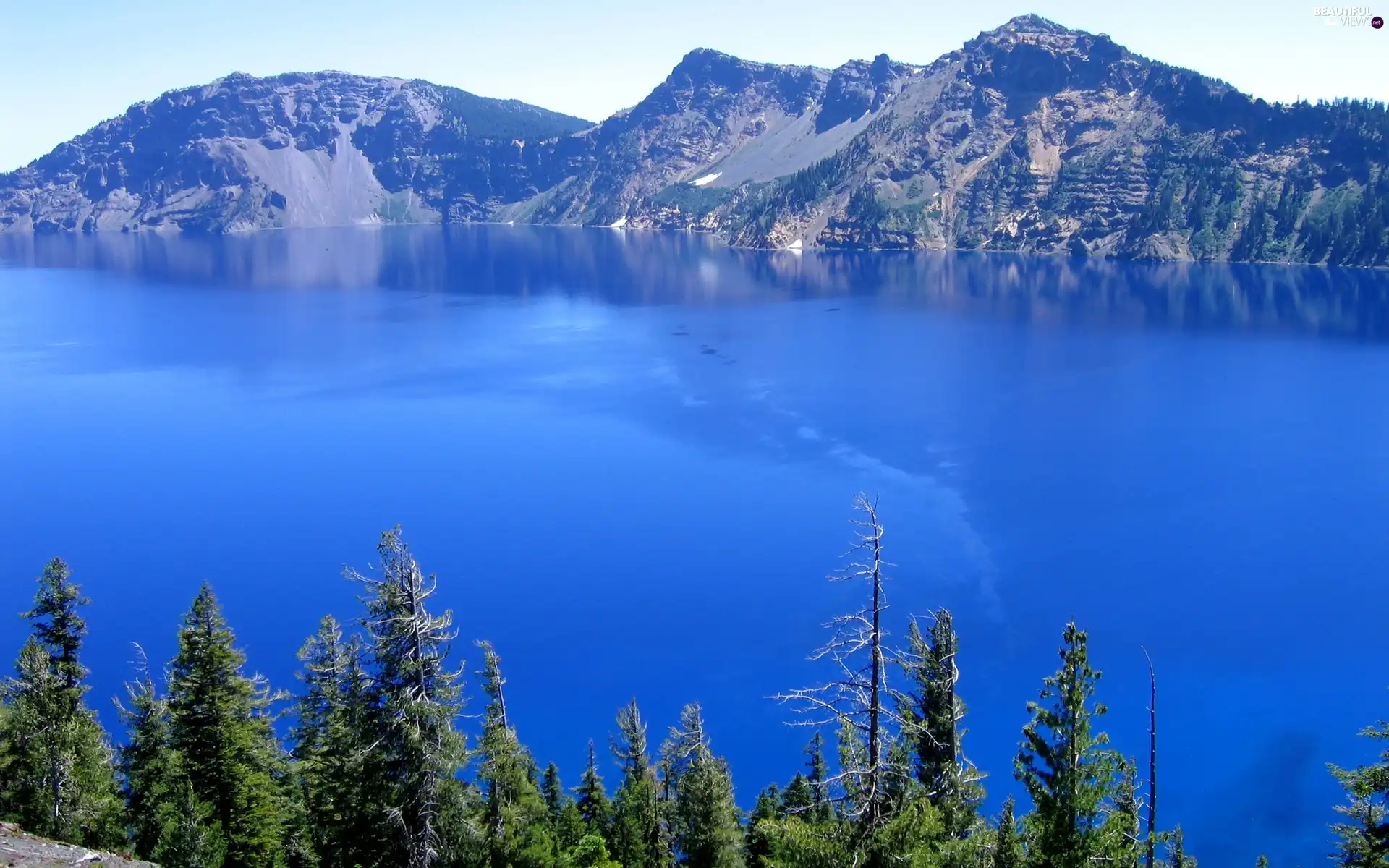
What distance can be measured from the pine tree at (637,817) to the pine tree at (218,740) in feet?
34.0

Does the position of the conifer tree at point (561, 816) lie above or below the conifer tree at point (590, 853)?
below

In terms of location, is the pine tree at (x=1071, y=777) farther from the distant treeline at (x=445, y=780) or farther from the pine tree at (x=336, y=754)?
the pine tree at (x=336, y=754)

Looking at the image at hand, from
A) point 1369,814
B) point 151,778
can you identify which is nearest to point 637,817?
point 151,778

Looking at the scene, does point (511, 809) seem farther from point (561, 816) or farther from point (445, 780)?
point (561, 816)

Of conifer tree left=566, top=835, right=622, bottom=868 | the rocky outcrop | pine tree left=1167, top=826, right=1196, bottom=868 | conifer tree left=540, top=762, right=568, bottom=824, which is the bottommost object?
pine tree left=1167, top=826, right=1196, bottom=868

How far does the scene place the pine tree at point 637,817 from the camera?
3503 cm

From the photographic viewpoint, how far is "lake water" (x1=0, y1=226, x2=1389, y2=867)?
54344 mm

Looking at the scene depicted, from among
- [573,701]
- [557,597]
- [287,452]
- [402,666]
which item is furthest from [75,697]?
[287,452]

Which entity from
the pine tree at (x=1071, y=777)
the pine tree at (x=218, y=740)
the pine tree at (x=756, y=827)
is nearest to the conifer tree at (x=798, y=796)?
the pine tree at (x=756, y=827)

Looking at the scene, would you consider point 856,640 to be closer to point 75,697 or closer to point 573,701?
point 75,697

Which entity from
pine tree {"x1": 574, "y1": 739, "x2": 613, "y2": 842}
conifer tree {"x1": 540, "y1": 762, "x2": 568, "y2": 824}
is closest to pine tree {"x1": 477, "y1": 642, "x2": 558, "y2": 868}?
pine tree {"x1": 574, "y1": 739, "x2": 613, "y2": 842}

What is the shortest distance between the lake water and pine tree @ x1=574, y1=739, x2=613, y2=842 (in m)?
8.10

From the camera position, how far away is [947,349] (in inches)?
5861

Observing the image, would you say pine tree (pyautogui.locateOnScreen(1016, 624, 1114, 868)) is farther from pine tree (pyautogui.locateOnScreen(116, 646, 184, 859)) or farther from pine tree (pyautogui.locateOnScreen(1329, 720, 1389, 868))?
pine tree (pyautogui.locateOnScreen(116, 646, 184, 859))
